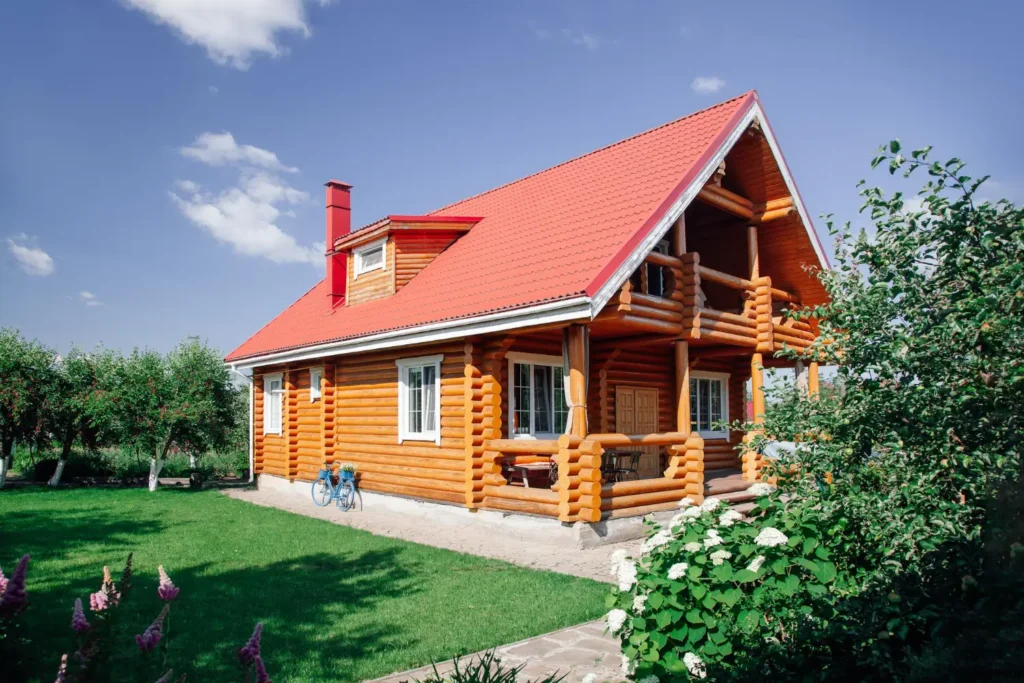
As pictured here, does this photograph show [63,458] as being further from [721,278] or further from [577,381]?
[721,278]

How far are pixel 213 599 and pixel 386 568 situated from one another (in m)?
2.18

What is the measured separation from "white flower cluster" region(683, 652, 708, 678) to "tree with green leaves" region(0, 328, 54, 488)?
20445 millimetres

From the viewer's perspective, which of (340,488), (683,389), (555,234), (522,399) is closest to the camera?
(683,389)

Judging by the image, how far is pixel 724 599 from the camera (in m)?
4.38

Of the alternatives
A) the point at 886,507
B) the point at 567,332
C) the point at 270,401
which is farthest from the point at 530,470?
the point at 270,401

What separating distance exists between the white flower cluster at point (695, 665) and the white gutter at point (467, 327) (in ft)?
18.9

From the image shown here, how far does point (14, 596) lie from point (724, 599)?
3.62 m

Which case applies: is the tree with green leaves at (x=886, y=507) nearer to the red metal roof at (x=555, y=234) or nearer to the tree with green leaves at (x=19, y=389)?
the red metal roof at (x=555, y=234)

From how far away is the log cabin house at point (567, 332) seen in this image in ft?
35.4

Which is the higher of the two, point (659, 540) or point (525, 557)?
point (659, 540)

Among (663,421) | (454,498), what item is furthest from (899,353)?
(663,421)

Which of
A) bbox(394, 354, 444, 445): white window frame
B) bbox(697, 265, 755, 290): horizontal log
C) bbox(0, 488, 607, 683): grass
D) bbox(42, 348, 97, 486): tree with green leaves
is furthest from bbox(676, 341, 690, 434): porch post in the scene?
bbox(42, 348, 97, 486): tree with green leaves

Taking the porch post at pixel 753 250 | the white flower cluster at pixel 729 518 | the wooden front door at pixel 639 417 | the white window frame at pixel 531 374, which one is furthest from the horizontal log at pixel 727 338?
the white flower cluster at pixel 729 518

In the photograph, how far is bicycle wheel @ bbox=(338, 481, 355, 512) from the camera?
1481 cm
